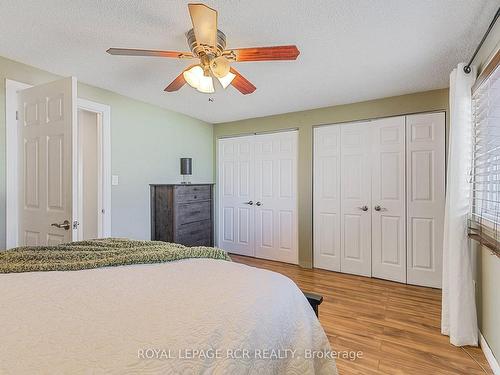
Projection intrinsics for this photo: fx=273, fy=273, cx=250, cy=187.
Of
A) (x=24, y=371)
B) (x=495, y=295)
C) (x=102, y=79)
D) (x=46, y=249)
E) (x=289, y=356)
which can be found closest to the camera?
(x=24, y=371)

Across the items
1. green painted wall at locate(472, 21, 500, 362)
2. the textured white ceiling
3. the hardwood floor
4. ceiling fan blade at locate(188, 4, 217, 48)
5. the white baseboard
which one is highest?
the textured white ceiling

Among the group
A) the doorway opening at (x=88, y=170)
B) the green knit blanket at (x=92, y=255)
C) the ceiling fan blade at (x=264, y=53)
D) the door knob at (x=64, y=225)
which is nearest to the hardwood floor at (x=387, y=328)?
the green knit blanket at (x=92, y=255)

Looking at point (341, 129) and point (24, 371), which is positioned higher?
point (341, 129)

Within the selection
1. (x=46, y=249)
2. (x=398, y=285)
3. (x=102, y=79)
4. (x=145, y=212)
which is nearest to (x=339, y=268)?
(x=398, y=285)

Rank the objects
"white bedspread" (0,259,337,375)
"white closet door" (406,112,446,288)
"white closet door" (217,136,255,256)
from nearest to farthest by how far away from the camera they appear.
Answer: "white bedspread" (0,259,337,375) → "white closet door" (406,112,446,288) → "white closet door" (217,136,255,256)

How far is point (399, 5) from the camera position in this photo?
1505mm

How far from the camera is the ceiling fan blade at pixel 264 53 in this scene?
156 cm

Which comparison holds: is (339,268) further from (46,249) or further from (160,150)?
(46,249)

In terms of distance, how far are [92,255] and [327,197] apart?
2874 millimetres

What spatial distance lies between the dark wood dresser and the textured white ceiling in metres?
1.24

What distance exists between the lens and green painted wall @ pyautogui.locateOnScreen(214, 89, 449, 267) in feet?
9.81

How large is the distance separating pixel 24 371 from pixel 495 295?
2.22m

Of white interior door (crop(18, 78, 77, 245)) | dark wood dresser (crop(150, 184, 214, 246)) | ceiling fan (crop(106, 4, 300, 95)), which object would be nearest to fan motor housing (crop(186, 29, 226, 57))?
ceiling fan (crop(106, 4, 300, 95))

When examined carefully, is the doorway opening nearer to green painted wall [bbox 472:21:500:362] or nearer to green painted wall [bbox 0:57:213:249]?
green painted wall [bbox 0:57:213:249]
